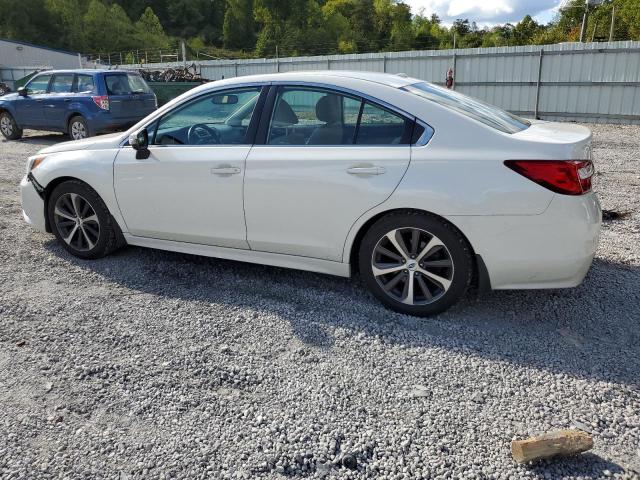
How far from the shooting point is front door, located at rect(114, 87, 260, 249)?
4.11 metres

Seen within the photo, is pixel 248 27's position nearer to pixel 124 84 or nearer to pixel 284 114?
pixel 124 84

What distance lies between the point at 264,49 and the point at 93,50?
3006 centimetres

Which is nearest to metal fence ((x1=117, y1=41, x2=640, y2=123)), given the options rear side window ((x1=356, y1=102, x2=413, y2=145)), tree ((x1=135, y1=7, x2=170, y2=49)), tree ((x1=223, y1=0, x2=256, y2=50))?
rear side window ((x1=356, y1=102, x2=413, y2=145))

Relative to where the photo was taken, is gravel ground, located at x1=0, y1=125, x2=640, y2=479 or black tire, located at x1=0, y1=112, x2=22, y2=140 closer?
gravel ground, located at x1=0, y1=125, x2=640, y2=479

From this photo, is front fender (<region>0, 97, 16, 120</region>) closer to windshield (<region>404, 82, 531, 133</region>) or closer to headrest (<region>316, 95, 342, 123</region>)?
headrest (<region>316, 95, 342, 123</region>)

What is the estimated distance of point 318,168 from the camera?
377cm

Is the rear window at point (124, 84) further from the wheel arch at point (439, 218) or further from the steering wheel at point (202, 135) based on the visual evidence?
the wheel arch at point (439, 218)

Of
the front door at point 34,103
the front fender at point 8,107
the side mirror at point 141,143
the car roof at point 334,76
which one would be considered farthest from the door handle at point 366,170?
the front fender at point 8,107

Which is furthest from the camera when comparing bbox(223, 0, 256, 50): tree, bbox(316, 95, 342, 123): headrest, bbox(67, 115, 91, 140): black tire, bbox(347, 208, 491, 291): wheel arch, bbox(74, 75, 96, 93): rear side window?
bbox(223, 0, 256, 50): tree

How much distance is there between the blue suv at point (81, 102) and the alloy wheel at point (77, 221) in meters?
8.09

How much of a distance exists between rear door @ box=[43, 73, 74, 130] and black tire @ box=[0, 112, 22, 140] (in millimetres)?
1446

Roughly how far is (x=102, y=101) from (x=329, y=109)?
9.93 meters

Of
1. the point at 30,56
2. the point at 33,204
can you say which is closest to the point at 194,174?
the point at 33,204

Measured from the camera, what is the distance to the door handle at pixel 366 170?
11.8ft
